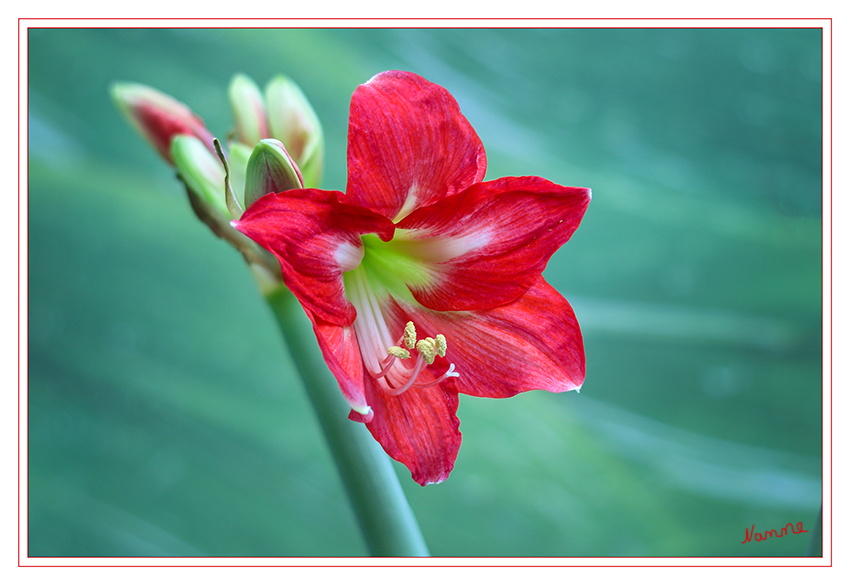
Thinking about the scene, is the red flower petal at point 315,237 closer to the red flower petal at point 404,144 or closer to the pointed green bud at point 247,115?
the red flower petal at point 404,144

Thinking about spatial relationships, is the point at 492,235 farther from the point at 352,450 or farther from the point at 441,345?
the point at 352,450

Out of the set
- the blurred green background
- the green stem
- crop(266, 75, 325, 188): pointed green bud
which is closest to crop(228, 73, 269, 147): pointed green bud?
crop(266, 75, 325, 188): pointed green bud

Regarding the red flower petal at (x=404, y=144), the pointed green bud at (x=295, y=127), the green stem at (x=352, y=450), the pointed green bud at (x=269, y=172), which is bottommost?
the green stem at (x=352, y=450)

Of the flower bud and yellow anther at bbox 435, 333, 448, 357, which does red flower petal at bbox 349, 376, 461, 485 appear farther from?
the flower bud

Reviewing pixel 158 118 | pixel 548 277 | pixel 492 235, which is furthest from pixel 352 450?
pixel 548 277

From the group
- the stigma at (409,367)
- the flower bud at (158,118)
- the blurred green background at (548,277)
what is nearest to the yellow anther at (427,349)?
the stigma at (409,367)
